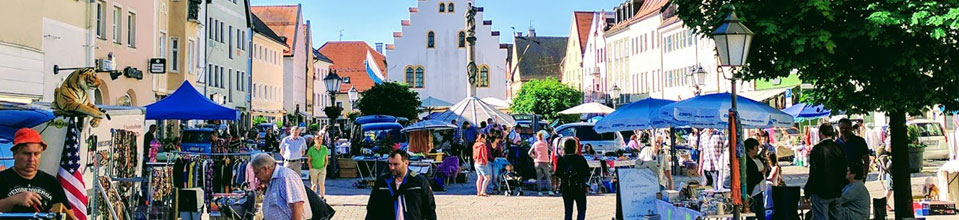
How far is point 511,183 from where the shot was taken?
24.6 m

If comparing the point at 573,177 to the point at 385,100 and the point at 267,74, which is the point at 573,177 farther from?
the point at 267,74

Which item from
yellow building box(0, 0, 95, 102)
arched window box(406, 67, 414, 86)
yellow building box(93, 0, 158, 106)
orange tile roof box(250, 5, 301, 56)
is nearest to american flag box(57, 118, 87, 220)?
yellow building box(0, 0, 95, 102)

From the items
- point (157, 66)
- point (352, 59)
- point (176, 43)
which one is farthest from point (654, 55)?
point (352, 59)

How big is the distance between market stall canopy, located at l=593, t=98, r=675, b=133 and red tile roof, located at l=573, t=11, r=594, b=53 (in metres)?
74.9

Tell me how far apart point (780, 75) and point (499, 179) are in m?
10.7

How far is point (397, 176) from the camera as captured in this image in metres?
9.02

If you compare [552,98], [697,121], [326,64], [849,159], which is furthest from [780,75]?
[326,64]

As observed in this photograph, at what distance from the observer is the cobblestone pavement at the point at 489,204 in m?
17.7

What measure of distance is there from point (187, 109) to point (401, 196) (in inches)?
490

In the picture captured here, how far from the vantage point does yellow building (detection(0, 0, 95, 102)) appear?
75.0 ft

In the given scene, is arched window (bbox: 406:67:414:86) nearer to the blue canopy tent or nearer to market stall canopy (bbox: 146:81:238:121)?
market stall canopy (bbox: 146:81:238:121)

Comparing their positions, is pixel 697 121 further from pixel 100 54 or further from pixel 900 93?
pixel 100 54

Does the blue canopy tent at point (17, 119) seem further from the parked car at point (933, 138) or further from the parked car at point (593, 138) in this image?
the parked car at point (933, 138)

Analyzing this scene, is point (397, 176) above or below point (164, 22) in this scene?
below
